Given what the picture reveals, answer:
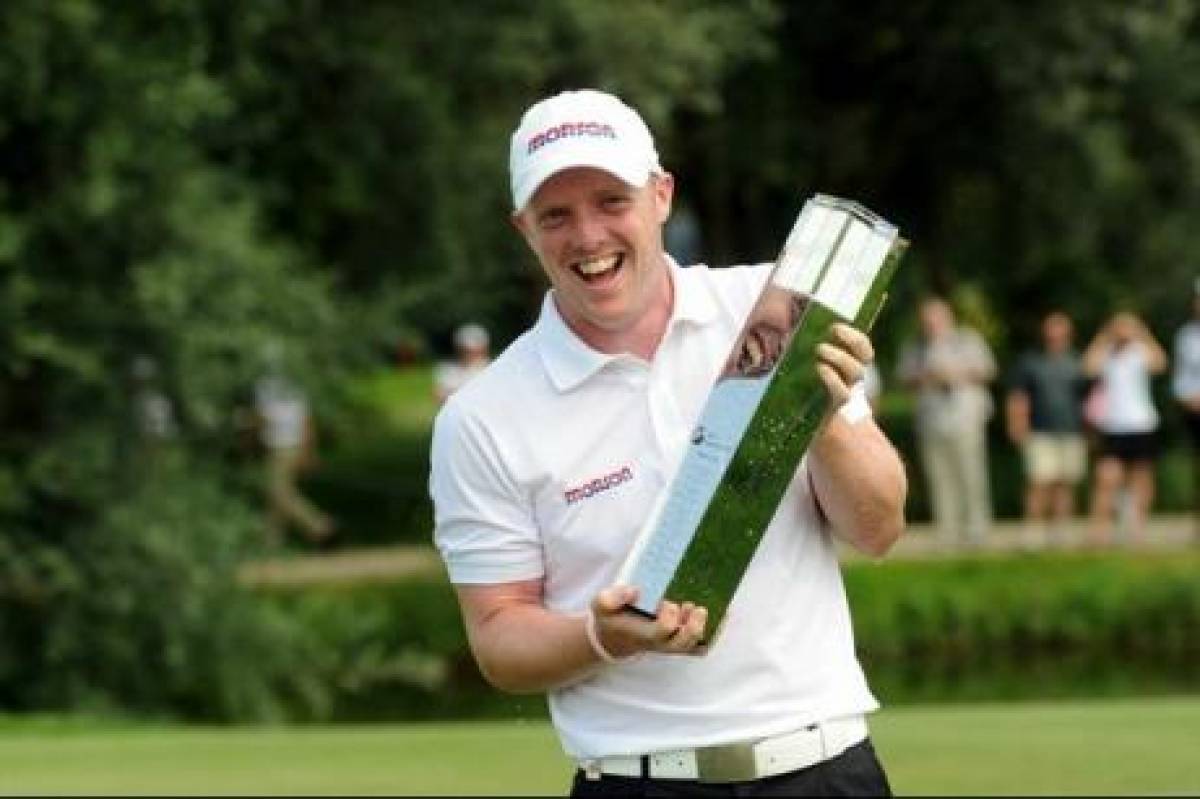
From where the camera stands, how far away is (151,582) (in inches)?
866

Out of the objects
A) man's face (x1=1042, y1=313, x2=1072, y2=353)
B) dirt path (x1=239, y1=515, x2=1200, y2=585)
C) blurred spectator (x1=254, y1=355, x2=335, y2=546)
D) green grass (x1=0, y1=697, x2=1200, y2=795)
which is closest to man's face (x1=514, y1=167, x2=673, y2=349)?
green grass (x1=0, y1=697, x2=1200, y2=795)

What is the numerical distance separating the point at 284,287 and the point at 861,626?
517 cm

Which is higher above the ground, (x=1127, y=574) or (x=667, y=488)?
(x=1127, y=574)

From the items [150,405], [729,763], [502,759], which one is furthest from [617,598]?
[150,405]

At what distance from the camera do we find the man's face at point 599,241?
463 cm

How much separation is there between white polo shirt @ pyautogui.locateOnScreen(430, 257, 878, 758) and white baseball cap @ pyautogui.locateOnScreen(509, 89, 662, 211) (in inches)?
9.2

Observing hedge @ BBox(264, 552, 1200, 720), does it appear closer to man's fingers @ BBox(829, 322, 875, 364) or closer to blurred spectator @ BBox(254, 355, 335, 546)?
blurred spectator @ BBox(254, 355, 335, 546)

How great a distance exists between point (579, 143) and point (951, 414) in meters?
20.9

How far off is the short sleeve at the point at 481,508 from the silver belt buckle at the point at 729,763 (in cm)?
40

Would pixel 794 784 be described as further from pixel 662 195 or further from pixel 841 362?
pixel 662 195

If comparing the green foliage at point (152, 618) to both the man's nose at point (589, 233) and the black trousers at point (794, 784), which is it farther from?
the man's nose at point (589, 233)

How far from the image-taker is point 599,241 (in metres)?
4.62

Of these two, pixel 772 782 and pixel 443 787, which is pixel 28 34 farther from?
pixel 772 782

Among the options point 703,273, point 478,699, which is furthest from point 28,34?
point 703,273
